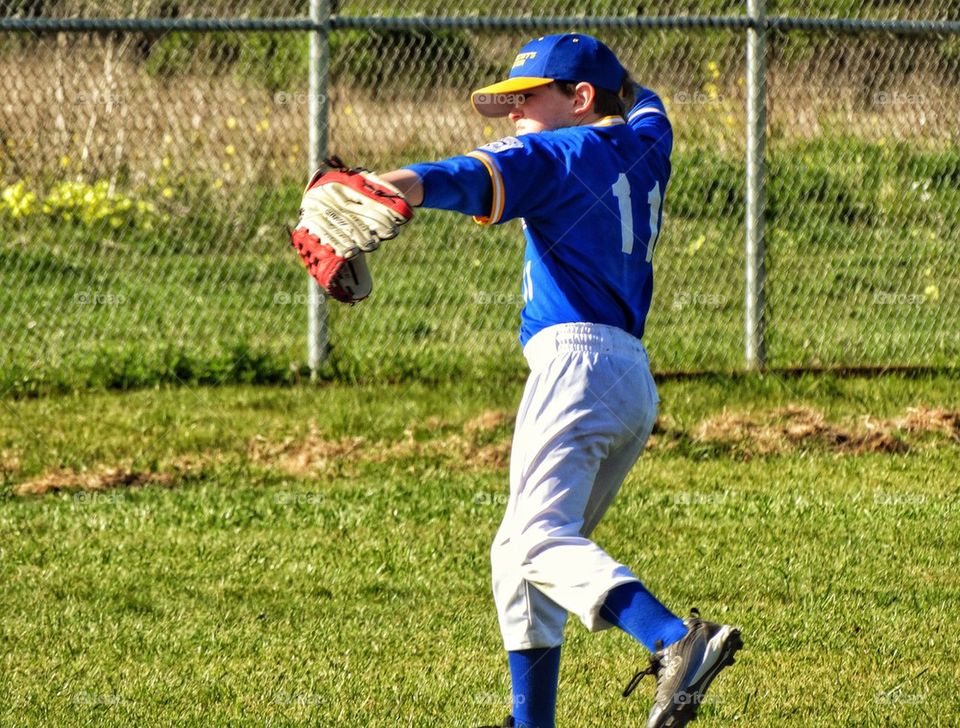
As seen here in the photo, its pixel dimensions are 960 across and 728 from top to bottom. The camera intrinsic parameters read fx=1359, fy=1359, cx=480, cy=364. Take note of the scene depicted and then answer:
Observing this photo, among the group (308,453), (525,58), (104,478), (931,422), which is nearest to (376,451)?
(308,453)

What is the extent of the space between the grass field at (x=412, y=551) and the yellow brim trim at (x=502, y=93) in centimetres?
183

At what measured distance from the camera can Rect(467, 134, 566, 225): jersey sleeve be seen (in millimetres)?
3260

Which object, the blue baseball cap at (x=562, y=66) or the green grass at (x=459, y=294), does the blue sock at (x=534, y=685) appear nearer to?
the blue baseball cap at (x=562, y=66)

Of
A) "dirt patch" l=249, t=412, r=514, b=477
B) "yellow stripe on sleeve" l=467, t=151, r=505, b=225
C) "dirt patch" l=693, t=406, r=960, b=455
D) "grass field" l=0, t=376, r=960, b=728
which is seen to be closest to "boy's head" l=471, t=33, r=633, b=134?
"yellow stripe on sleeve" l=467, t=151, r=505, b=225

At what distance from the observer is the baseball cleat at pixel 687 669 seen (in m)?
3.16

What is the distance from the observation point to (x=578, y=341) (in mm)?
3611

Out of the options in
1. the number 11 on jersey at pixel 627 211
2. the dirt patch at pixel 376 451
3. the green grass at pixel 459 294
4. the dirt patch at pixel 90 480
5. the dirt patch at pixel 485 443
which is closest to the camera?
the number 11 on jersey at pixel 627 211

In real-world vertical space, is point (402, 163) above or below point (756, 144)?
below

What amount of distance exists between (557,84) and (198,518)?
3296 mm

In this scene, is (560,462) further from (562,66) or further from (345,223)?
(562,66)

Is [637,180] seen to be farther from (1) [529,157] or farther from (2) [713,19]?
(2) [713,19]

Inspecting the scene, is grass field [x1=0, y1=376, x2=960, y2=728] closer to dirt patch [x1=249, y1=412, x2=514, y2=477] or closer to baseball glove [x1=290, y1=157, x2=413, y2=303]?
dirt patch [x1=249, y1=412, x2=514, y2=477]

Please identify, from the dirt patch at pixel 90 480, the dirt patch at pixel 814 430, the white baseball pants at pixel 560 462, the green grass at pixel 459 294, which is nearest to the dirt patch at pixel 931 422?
the dirt patch at pixel 814 430

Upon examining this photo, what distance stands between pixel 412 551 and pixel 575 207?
2687 millimetres
